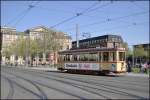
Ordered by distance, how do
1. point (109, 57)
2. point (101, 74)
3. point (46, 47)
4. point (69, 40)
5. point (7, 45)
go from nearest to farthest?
point (109, 57)
point (101, 74)
point (46, 47)
point (69, 40)
point (7, 45)

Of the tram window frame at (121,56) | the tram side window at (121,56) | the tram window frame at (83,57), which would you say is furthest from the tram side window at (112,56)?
A: the tram window frame at (83,57)

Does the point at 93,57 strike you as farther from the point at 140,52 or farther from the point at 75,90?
the point at 140,52

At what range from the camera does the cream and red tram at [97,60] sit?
120 ft

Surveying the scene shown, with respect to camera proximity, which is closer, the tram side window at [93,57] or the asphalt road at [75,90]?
the asphalt road at [75,90]

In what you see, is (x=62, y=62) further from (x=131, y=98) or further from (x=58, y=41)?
(x=58, y=41)

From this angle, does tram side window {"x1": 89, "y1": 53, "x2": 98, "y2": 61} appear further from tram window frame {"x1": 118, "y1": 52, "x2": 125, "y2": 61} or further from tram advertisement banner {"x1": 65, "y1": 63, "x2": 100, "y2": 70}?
tram window frame {"x1": 118, "y1": 52, "x2": 125, "y2": 61}

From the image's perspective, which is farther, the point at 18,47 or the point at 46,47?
the point at 18,47

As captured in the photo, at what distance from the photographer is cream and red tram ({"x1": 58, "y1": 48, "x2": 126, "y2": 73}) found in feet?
120

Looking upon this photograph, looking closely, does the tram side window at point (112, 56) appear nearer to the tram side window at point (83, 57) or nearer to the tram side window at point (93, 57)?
the tram side window at point (93, 57)

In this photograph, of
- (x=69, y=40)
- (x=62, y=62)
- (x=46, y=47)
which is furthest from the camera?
(x=69, y=40)

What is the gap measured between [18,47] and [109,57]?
7167 cm

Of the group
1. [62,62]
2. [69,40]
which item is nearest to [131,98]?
[62,62]

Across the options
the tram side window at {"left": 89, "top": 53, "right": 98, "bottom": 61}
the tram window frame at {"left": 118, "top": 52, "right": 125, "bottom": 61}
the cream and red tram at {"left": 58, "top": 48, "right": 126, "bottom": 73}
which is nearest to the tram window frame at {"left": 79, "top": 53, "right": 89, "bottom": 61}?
the cream and red tram at {"left": 58, "top": 48, "right": 126, "bottom": 73}

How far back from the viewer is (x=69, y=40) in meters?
92.9
